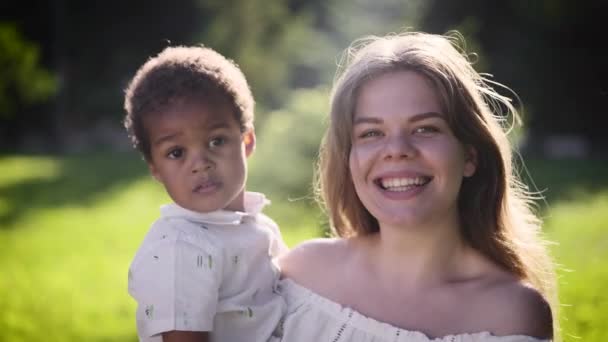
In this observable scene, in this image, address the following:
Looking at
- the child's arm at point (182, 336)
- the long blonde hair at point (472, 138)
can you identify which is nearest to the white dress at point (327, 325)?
the child's arm at point (182, 336)

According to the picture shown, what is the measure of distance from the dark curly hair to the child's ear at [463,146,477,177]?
2.63 ft

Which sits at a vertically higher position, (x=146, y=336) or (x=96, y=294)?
(x=96, y=294)

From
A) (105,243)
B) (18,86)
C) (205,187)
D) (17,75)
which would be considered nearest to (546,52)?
(105,243)

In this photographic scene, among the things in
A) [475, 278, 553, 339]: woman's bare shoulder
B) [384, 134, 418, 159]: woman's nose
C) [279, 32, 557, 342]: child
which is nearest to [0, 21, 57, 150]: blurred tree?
[279, 32, 557, 342]: child

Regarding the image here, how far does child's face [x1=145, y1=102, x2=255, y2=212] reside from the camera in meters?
2.29

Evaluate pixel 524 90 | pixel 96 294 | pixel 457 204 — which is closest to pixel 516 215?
pixel 457 204

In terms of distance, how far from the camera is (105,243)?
7.65 m

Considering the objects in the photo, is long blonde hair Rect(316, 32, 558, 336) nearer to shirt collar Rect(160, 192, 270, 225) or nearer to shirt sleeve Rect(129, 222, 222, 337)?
shirt collar Rect(160, 192, 270, 225)

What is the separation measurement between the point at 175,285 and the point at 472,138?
1.09 m

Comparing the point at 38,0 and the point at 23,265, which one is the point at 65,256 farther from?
the point at 38,0

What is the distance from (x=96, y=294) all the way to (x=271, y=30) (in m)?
13.5

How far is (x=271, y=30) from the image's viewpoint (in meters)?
18.2

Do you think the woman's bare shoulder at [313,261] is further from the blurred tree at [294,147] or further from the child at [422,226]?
the blurred tree at [294,147]

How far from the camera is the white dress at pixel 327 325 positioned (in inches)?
86.4
